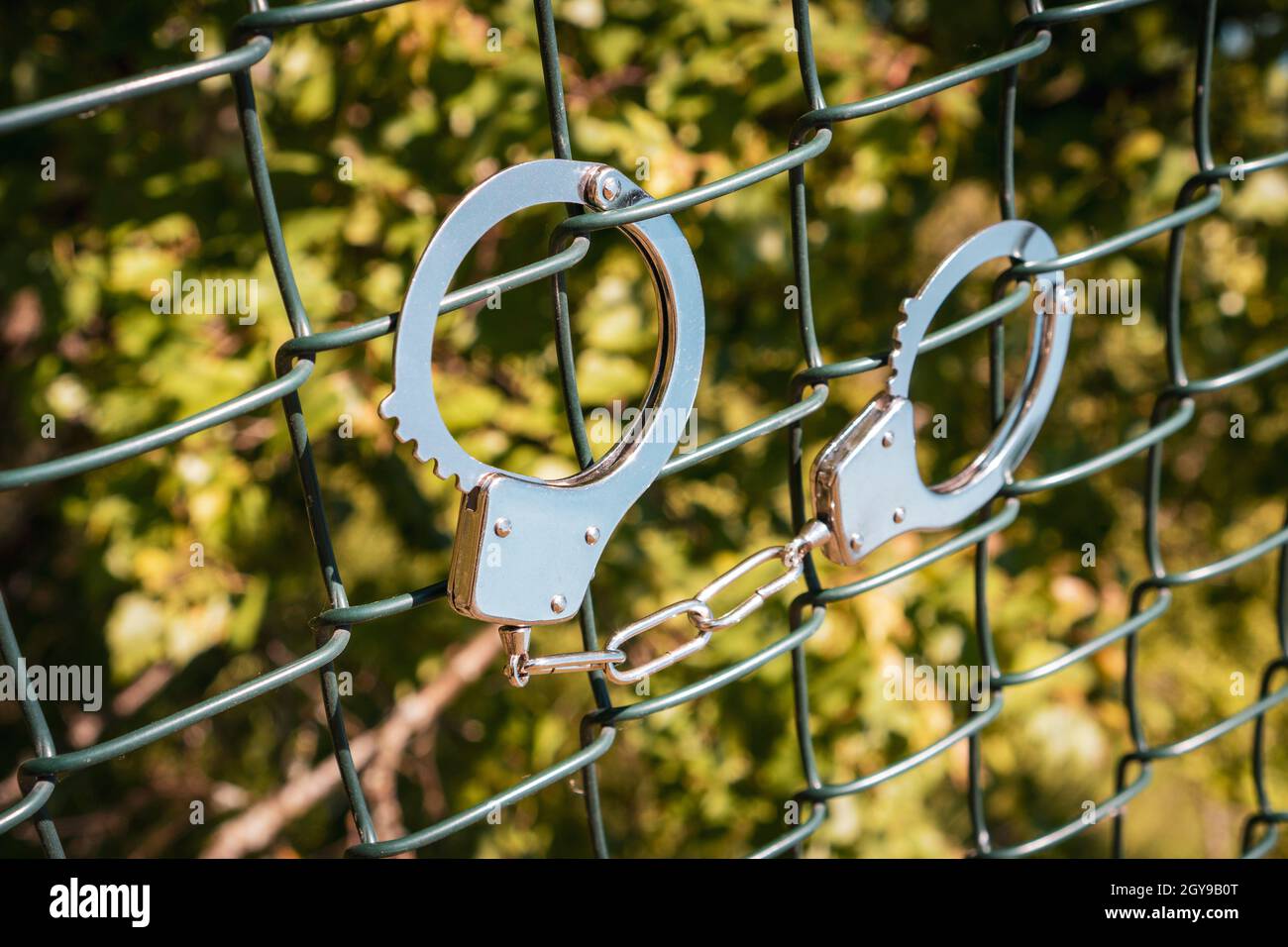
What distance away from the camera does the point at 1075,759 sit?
155 centimetres

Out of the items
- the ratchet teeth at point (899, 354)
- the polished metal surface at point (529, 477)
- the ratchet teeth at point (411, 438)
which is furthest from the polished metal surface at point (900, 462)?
the ratchet teeth at point (411, 438)

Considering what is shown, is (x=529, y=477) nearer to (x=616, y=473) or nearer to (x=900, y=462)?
(x=616, y=473)

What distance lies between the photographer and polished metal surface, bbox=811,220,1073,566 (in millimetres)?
624

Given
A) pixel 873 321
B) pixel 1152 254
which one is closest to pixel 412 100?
pixel 873 321

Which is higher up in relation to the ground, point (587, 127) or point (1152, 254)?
point (587, 127)

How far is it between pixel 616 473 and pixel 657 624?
3.0 inches

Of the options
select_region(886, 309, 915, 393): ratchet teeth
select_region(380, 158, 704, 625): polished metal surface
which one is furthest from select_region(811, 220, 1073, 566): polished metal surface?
select_region(380, 158, 704, 625): polished metal surface

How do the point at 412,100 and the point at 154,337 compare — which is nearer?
the point at 154,337

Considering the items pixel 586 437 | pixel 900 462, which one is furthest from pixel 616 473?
pixel 900 462

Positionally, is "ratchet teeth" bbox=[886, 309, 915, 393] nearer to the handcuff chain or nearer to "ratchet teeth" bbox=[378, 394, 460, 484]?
the handcuff chain

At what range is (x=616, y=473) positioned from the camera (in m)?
0.55
